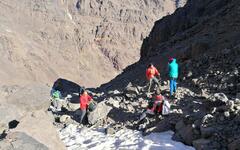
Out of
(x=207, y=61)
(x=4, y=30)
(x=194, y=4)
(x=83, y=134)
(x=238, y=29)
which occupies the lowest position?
(x=83, y=134)

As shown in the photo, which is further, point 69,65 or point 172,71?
point 69,65

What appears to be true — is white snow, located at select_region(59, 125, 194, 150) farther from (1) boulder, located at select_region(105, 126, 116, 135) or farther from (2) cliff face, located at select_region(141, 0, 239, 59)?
(2) cliff face, located at select_region(141, 0, 239, 59)

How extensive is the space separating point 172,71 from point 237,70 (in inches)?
89.8

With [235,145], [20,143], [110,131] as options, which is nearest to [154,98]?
[110,131]

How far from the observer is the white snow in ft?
43.3

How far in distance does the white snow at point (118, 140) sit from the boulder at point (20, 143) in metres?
2.32

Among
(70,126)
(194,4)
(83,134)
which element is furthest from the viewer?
(194,4)

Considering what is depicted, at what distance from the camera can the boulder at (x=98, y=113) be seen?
17750 mm

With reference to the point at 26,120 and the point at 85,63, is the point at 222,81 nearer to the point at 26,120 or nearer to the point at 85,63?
the point at 26,120

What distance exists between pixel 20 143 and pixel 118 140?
11.4 ft

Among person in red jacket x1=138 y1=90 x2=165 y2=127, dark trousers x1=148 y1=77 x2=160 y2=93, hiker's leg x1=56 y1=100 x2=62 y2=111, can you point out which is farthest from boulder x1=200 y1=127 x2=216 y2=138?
hiker's leg x1=56 y1=100 x2=62 y2=111

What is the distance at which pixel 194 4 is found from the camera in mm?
57625

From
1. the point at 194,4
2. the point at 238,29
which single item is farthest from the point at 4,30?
the point at 238,29

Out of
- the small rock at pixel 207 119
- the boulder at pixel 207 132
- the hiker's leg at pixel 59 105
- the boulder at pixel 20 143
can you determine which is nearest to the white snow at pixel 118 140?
the boulder at pixel 207 132
